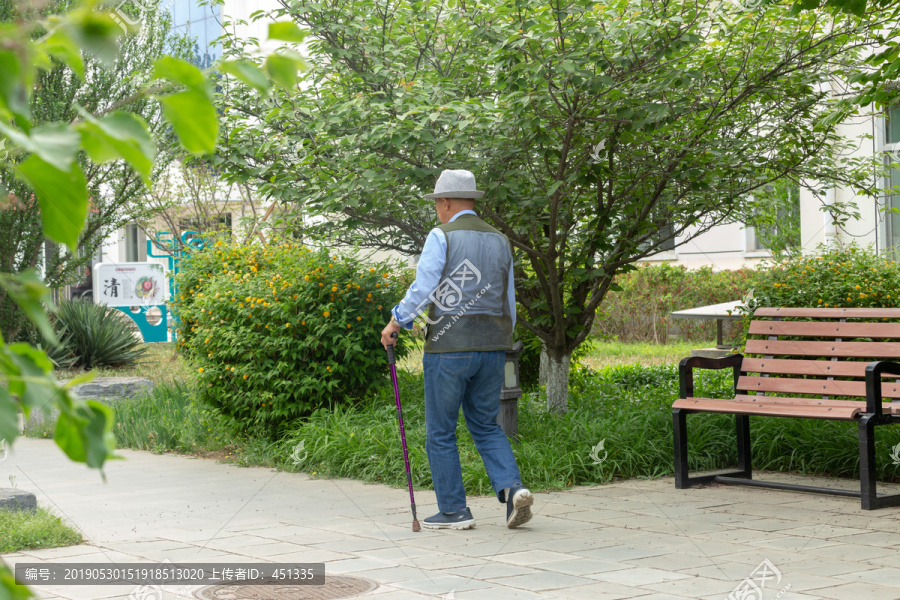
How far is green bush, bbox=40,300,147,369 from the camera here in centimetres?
1436

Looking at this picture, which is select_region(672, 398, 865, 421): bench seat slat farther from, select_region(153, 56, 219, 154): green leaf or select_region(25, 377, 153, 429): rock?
select_region(25, 377, 153, 429): rock

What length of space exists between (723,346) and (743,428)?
24.3 feet

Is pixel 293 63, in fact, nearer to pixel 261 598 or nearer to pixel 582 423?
pixel 261 598

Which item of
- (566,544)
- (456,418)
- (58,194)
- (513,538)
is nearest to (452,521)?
(513,538)

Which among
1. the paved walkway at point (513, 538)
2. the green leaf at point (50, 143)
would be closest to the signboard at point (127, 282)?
the paved walkway at point (513, 538)

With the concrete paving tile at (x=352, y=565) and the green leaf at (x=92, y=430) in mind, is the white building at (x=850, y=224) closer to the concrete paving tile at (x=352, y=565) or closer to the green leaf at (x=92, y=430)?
the concrete paving tile at (x=352, y=565)

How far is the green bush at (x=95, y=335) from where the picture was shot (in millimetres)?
14359

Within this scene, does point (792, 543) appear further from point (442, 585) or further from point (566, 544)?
point (442, 585)

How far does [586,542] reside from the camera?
5059mm

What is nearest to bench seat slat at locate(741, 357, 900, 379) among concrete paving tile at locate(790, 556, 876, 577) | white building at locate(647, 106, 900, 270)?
concrete paving tile at locate(790, 556, 876, 577)

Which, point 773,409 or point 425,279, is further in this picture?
point 773,409

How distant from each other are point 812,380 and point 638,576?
2.84 metres

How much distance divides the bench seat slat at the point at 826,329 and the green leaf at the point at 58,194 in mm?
6088

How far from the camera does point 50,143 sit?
80 cm
